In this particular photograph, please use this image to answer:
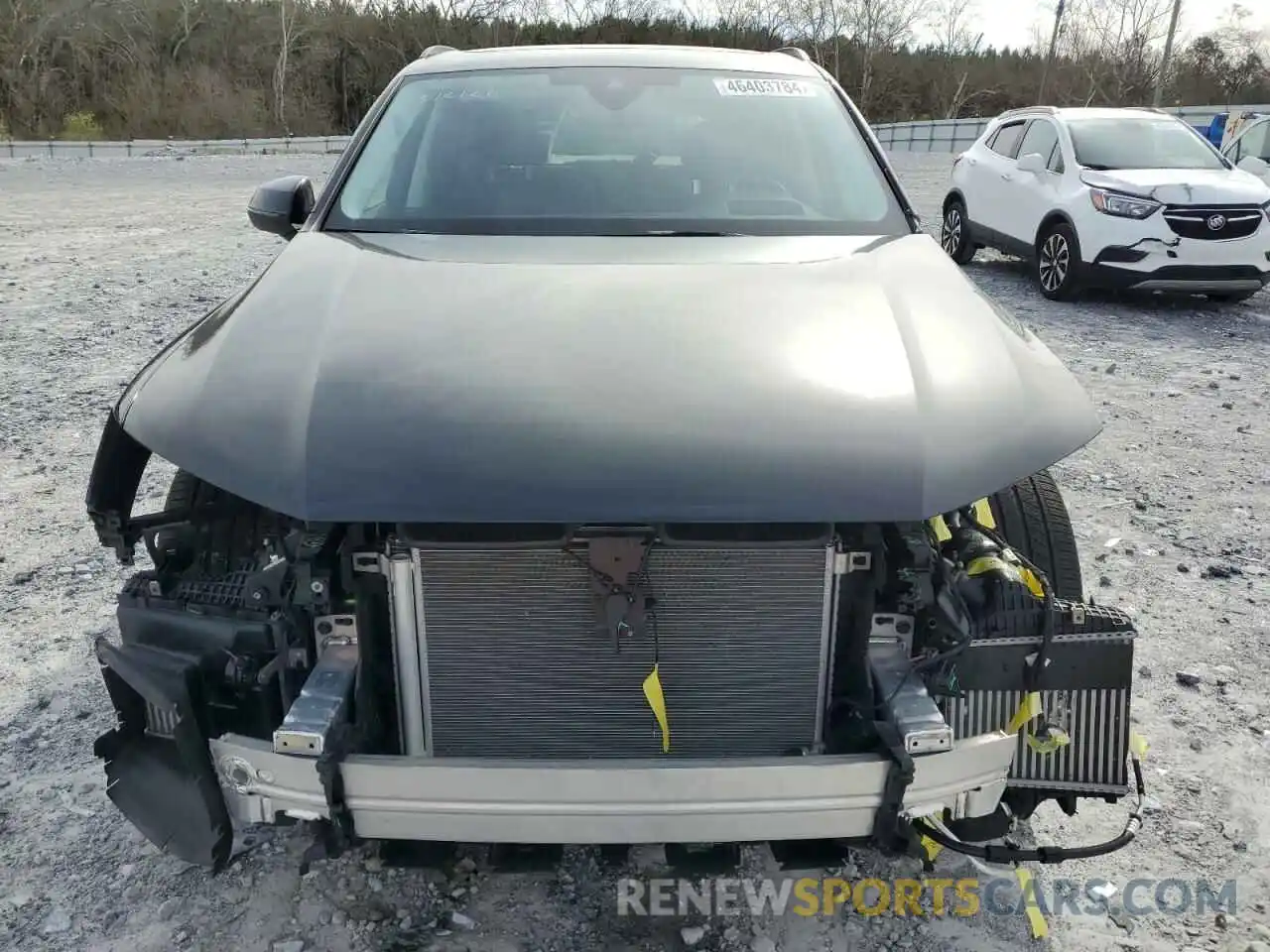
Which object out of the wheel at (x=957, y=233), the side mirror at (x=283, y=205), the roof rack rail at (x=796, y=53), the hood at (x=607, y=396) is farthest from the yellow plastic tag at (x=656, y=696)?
the wheel at (x=957, y=233)

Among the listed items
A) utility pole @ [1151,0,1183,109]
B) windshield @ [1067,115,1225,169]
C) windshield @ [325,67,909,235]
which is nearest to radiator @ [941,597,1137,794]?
windshield @ [325,67,909,235]

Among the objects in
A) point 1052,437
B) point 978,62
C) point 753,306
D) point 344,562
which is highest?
point 978,62

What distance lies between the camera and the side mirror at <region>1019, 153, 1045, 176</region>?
8.80 metres

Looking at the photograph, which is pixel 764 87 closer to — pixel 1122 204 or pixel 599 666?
pixel 599 666

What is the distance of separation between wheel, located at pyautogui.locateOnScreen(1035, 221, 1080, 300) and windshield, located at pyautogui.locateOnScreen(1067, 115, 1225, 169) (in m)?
0.62

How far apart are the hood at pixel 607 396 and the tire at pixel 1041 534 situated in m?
0.49

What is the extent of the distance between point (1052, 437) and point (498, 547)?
1.06m

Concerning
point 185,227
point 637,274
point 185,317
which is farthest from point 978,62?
point 637,274

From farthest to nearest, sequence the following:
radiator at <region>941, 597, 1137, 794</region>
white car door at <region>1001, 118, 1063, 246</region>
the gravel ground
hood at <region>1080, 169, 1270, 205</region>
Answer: white car door at <region>1001, 118, 1063, 246</region> < hood at <region>1080, 169, 1270, 205</region> < the gravel ground < radiator at <region>941, 597, 1137, 794</region>

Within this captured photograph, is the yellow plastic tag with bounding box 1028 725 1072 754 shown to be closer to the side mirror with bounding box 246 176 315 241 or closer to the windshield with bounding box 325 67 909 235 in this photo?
the windshield with bounding box 325 67 909 235

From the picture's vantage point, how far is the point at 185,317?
7.09 metres

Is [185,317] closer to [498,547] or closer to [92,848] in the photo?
[92,848]

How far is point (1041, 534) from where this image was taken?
2.61 meters

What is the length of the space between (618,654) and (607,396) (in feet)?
1.64
